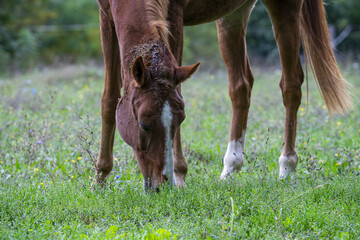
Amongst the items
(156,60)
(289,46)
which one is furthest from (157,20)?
(289,46)

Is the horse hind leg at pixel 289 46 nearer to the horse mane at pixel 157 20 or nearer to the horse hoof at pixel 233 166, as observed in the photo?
the horse hoof at pixel 233 166

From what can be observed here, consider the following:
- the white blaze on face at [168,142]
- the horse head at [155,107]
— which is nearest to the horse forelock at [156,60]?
the horse head at [155,107]

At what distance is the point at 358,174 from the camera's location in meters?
3.72

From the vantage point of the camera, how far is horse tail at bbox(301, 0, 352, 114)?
446 centimetres

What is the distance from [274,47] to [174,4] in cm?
1333

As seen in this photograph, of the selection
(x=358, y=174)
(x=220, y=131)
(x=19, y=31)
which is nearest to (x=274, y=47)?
(x=19, y=31)

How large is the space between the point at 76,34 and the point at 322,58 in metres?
14.9

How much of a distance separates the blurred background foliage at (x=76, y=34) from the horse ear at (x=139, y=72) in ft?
33.4

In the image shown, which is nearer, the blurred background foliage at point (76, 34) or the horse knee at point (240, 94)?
the horse knee at point (240, 94)

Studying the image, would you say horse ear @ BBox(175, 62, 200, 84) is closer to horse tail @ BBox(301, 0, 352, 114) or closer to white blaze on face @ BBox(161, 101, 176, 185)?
white blaze on face @ BBox(161, 101, 176, 185)

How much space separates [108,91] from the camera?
3.49m

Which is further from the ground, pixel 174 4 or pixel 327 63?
pixel 174 4

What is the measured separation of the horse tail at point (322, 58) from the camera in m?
4.46

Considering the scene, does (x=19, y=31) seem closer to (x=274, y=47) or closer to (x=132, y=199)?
(x=274, y=47)
